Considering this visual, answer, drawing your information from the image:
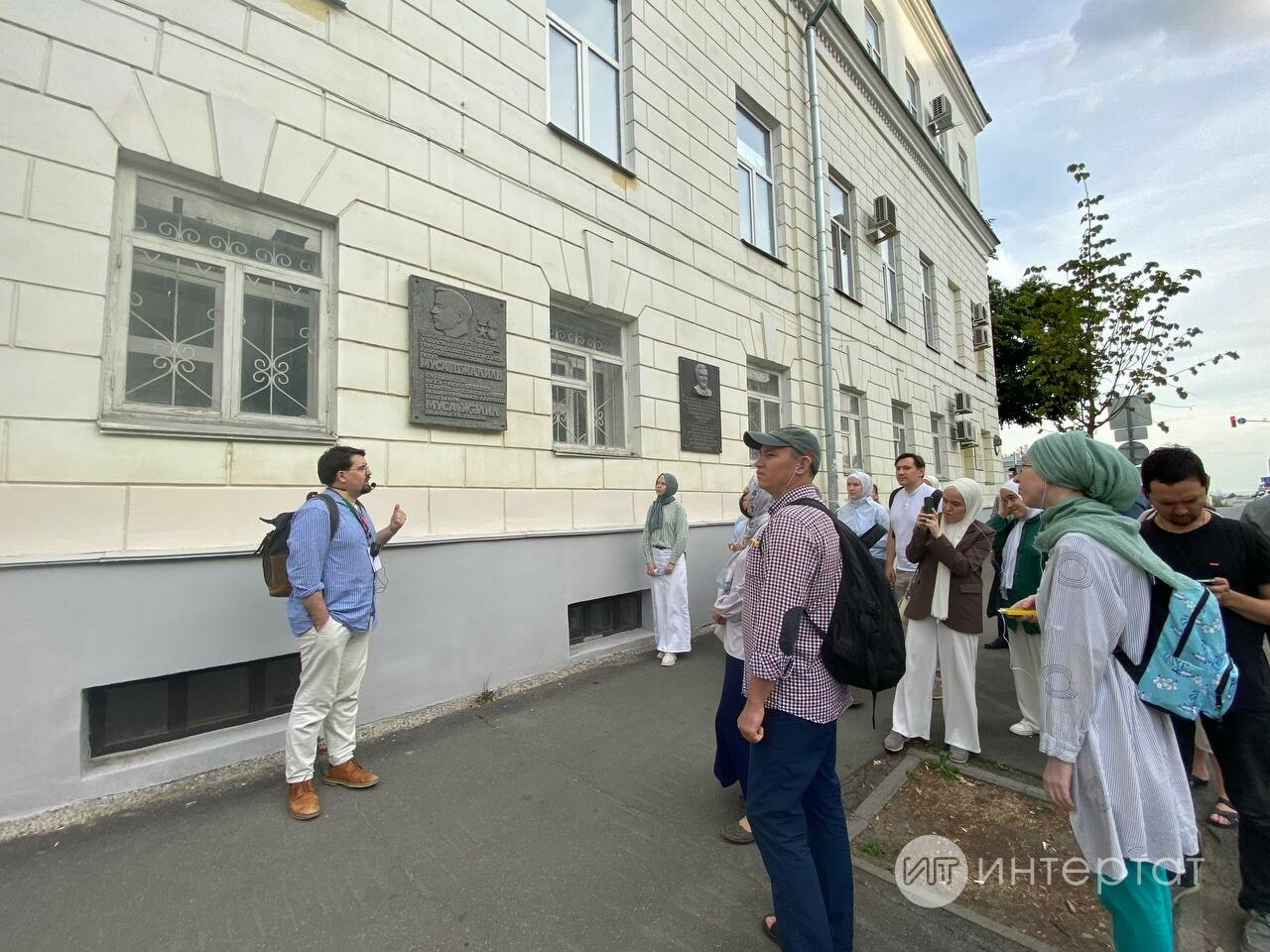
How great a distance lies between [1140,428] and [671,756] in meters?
8.54

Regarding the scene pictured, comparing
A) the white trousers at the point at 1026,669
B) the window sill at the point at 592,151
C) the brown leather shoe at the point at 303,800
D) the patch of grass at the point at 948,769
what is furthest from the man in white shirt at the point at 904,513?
the window sill at the point at 592,151

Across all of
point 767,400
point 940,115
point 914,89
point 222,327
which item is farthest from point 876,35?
point 222,327

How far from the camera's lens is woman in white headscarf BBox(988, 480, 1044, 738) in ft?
13.5

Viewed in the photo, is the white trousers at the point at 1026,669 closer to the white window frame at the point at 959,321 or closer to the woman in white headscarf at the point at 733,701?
the woman in white headscarf at the point at 733,701

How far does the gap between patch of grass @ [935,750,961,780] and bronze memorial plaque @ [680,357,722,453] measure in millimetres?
4231

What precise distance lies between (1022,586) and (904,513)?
94 cm

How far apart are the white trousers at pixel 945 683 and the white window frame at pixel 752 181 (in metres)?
6.32

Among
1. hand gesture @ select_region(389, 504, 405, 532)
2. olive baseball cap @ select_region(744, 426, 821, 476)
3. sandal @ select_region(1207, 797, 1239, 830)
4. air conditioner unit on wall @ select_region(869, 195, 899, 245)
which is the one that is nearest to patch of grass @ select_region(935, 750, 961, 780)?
sandal @ select_region(1207, 797, 1239, 830)

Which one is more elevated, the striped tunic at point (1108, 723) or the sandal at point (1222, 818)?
the striped tunic at point (1108, 723)

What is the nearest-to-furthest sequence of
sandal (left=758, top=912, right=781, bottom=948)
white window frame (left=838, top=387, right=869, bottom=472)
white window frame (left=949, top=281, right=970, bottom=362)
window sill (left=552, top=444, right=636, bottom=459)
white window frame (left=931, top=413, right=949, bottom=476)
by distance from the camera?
sandal (left=758, top=912, right=781, bottom=948), window sill (left=552, top=444, right=636, bottom=459), white window frame (left=838, top=387, right=869, bottom=472), white window frame (left=931, top=413, right=949, bottom=476), white window frame (left=949, top=281, right=970, bottom=362)

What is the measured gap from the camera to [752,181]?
9.23m

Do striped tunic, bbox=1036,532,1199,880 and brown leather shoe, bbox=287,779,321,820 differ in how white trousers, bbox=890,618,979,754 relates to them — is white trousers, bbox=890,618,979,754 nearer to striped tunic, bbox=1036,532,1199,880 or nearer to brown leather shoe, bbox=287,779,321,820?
striped tunic, bbox=1036,532,1199,880

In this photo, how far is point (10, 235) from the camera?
310 cm

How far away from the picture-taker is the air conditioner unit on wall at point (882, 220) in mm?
11500
